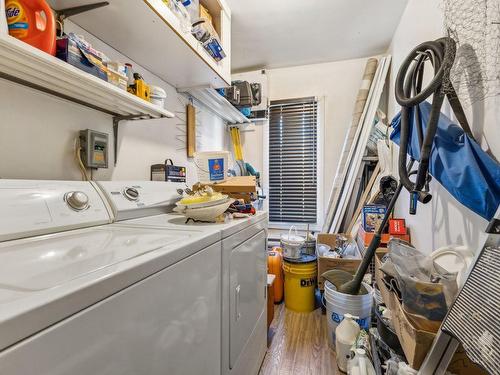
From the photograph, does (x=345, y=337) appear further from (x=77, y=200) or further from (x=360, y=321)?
(x=77, y=200)

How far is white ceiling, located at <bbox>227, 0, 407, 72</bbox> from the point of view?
1.98 m

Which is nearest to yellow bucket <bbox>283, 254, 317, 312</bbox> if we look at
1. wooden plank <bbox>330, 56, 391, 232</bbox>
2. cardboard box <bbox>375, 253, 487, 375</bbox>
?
wooden plank <bbox>330, 56, 391, 232</bbox>

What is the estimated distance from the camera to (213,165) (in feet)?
5.74

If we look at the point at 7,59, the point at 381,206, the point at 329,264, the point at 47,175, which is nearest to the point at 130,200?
the point at 47,175

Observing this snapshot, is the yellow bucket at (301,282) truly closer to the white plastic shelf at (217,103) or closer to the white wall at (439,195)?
the white wall at (439,195)

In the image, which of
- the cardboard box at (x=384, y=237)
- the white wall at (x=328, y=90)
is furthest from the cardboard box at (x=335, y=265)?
the white wall at (x=328, y=90)

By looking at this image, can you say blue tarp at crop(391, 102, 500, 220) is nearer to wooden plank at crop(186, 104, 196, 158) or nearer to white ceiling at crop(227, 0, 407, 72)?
white ceiling at crop(227, 0, 407, 72)

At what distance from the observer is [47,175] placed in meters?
1.06

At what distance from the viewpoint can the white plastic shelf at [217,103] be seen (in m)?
2.06

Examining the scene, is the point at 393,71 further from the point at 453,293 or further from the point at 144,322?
the point at 144,322

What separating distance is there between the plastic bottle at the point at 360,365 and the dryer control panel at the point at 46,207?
142 cm

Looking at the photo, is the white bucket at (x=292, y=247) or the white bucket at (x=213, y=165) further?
the white bucket at (x=292, y=247)

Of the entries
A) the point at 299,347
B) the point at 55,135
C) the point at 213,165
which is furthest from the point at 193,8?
the point at 299,347

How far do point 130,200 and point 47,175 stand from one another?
361mm
